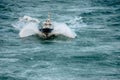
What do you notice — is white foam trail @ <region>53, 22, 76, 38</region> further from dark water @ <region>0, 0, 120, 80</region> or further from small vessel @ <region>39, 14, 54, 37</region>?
small vessel @ <region>39, 14, 54, 37</region>

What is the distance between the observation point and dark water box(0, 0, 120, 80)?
5850 cm

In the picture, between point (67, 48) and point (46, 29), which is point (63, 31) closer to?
point (46, 29)

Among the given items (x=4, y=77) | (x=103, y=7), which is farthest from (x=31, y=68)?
(x=103, y=7)

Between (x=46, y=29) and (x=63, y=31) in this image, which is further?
(x=63, y=31)

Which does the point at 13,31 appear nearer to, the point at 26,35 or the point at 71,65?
the point at 26,35

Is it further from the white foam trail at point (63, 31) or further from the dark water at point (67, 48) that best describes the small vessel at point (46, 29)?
the white foam trail at point (63, 31)

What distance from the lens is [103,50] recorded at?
6894cm

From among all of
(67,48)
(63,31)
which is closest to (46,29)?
(67,48)

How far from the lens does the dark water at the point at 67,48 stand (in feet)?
192

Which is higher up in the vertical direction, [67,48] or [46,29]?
[46,29]

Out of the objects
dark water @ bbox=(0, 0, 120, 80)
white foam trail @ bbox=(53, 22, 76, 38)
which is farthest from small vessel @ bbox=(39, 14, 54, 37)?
white foam trail @ bbox=(53, 22, 76, 38)

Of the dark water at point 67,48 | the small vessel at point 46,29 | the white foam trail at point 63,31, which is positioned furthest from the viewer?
the white foam trail at point 63,31

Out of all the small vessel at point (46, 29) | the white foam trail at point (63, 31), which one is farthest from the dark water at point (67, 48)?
the small vessel at point (46, 29)

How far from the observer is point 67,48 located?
70250 mm
